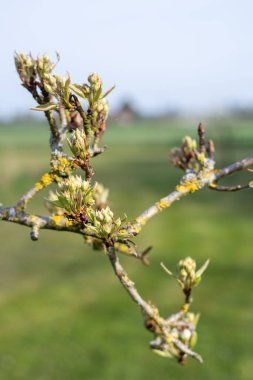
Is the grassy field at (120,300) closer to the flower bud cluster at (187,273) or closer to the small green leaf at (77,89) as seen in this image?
the flower bud cluster at (187,273)

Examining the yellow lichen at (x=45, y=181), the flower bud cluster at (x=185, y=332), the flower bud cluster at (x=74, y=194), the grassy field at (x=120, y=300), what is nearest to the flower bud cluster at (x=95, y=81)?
the flower bud cluster at (x=74, y=194)

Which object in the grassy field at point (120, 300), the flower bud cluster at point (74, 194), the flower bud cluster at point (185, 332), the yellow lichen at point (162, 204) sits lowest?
the grassy field at point (120, 300)

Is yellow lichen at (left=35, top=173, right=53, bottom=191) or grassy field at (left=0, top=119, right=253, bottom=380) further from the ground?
yellow lichen at (left=35, top=173, right=53, bottom=191)

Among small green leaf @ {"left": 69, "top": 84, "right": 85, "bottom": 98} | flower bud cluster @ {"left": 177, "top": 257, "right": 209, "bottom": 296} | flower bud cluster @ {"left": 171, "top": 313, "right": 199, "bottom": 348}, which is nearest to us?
small green leaf @ {"left": 69, "top": 84, "right": 85, "bottom": 98}

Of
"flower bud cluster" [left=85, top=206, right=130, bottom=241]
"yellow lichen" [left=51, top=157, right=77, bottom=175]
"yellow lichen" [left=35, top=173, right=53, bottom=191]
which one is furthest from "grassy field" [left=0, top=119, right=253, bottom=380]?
"flower bud cluster" [left=85, top=206, right=130, bottom=241]

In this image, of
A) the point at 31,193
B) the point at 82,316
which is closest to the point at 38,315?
the point at 82,316

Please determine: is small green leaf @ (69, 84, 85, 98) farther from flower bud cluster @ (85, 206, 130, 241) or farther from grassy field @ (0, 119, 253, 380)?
grassy field @ (0, 119, 253, 380)

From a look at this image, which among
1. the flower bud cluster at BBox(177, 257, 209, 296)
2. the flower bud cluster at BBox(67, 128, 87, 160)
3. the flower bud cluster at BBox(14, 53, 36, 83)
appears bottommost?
the flower bud cluster at BBox(177, 257, 209, 296)
